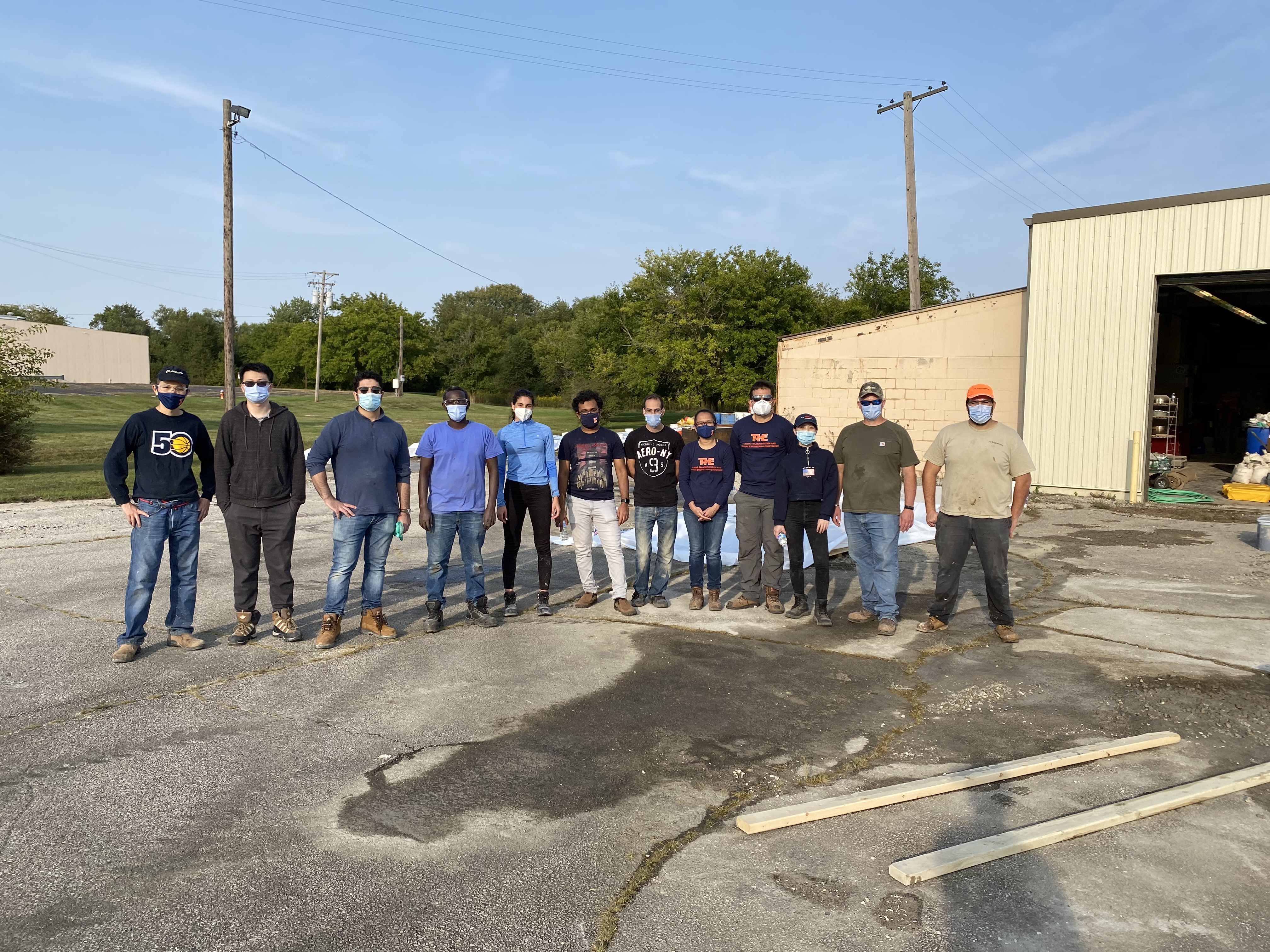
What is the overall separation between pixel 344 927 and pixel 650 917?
1045 mm

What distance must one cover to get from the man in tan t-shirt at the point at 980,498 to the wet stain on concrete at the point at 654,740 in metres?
1.23

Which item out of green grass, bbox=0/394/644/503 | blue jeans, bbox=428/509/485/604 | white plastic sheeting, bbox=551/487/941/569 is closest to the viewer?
blue jeans, bbox=428/509/485/604

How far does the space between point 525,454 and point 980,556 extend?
380 centimetres

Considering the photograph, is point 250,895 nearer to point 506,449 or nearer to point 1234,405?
point 506,449

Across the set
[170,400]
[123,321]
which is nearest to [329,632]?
[170,400]

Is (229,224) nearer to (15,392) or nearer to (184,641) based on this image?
(15,392)

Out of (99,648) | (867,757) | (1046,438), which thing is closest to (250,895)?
(867,757)

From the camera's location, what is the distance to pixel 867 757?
14.8ft

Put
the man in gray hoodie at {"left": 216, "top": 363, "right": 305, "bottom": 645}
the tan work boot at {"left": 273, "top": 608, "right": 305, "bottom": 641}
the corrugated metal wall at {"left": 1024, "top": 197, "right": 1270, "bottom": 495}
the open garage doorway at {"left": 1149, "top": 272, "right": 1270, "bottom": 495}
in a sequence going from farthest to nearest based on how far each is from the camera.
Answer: the open garage doorway at {"left": 1149, "top": 272, "right": 1270, "bottom": 495}, the corrugated metal wall at {"left": 1024, "top": 197, "right": 1270, "bottom": 495}, the tan work boot at {"left": 273, "top": 608, "right": 305, "bottom": 641}, the man in gray hoodie at {"left": 216, "top": 363, "right": 305, "bottom": 645}

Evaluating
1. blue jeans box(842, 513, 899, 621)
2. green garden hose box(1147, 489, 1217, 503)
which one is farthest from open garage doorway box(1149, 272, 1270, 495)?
blue jeans box(842, 513, 899, 621)

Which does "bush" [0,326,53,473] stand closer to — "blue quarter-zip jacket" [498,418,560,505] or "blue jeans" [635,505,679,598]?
"blue quarter-zip jacket" [498,418,560,505]

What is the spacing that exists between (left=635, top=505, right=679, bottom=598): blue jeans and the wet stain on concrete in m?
1.58

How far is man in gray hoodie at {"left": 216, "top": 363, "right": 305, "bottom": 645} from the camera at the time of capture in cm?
640

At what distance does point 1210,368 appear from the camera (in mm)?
27047
